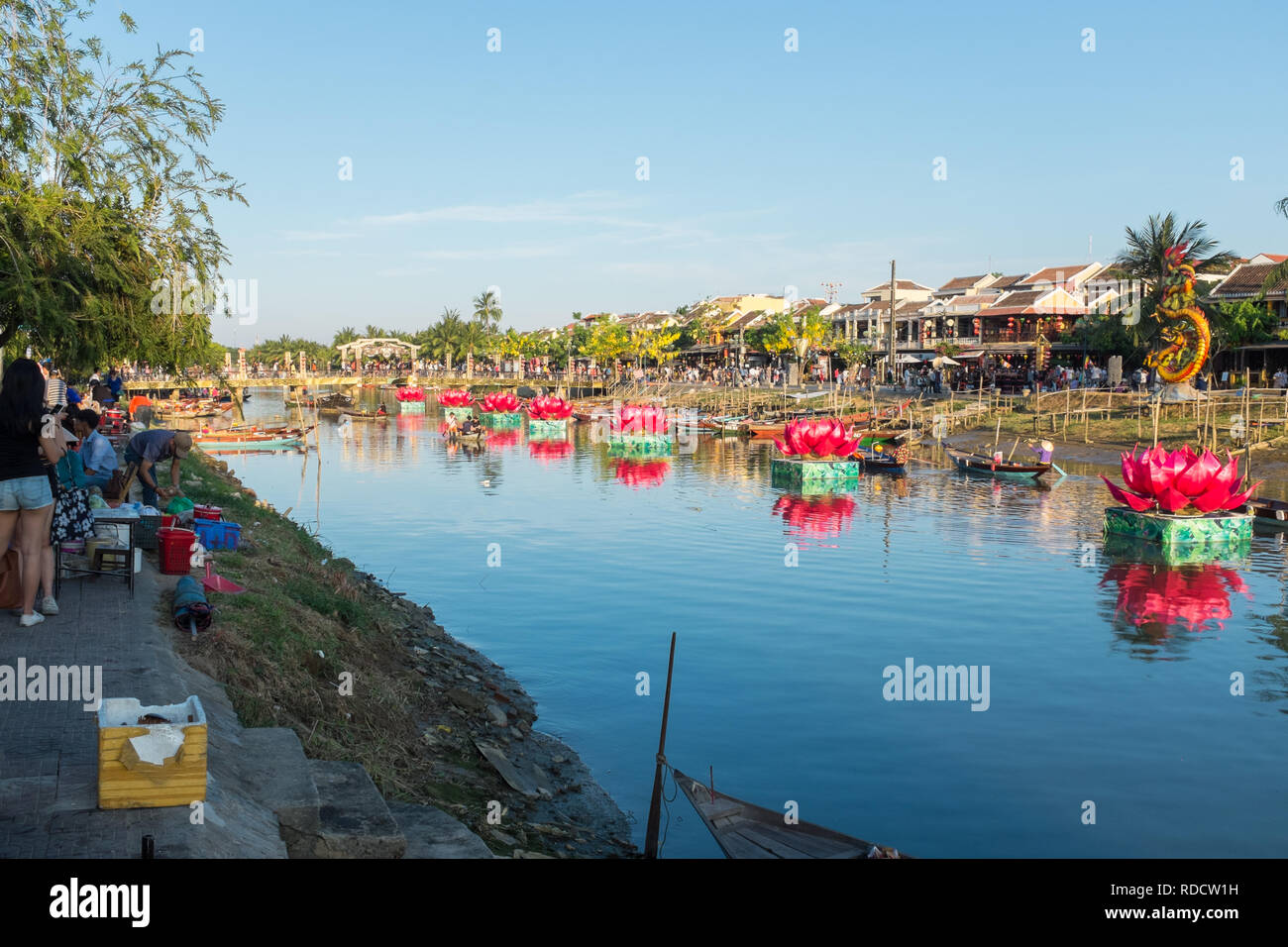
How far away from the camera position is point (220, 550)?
44.5 ft

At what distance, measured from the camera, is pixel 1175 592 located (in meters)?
19.9

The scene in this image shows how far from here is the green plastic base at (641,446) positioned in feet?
162

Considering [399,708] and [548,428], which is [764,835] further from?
[548,428]

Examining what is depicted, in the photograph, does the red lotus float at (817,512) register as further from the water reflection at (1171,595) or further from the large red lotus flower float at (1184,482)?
the water reflection at (1171,595)

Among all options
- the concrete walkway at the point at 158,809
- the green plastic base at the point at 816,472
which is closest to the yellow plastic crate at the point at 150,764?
the concrete walkway at the point at 158,809

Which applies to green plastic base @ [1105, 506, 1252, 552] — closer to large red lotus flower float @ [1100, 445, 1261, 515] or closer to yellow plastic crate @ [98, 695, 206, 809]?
large red lotus flower float @ [1100, 445, 1261, 515]

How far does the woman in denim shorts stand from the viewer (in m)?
7.64

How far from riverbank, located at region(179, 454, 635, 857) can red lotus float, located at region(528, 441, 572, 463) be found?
1299 inches

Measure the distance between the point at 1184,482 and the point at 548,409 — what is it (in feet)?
145
